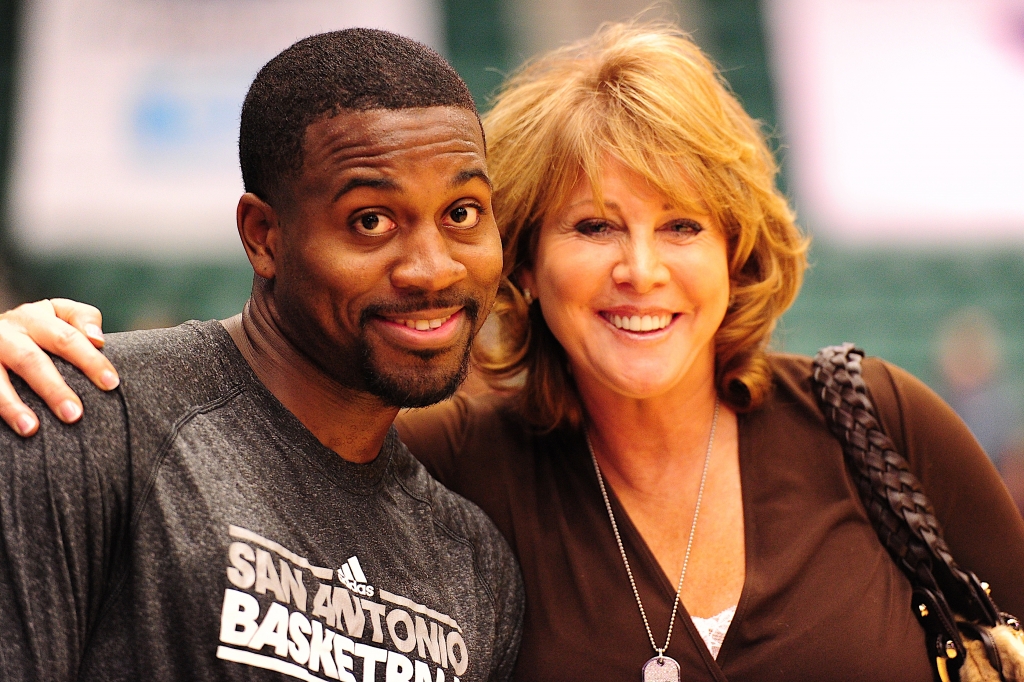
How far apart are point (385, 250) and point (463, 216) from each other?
15 centimetres

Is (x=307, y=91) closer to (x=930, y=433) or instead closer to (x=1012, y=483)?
(x=930, y=433)

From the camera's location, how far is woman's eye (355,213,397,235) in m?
1.59

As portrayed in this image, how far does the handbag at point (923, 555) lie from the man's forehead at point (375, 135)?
106 centimetres

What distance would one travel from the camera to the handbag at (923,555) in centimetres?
198

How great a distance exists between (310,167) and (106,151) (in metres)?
5.66

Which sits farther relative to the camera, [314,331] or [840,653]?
[840,653]

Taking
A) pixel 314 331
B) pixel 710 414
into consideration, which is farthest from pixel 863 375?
pixel 314 331

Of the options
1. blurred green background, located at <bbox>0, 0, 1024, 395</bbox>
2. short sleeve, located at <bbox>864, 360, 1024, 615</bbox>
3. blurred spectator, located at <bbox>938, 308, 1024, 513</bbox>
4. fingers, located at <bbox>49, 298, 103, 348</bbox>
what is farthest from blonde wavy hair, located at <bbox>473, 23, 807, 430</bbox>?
blurred green background, located at <bbox>0, 0, 1024, 395</bbox>

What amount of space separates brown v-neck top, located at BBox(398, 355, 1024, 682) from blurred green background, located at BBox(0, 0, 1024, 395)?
16.3 feet

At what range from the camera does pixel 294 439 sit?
5.45 ft

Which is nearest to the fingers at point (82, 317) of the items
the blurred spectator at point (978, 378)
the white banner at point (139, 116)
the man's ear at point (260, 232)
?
the man's ear at point (260, 232)

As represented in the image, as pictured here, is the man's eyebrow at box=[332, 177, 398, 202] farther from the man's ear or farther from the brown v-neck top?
the brown v-neck top

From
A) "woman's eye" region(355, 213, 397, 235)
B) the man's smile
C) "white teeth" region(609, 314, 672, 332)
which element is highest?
"white teeth" region(609, 314, 672, 332)

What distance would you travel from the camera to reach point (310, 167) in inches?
62.4
